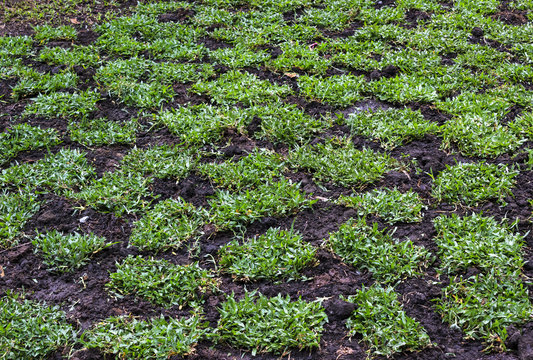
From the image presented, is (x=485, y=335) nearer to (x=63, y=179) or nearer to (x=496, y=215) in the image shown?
(x=496, y=215)

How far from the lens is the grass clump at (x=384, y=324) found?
2.79m

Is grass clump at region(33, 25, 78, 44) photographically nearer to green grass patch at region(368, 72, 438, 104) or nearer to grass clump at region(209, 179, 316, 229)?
grass clump at region(209, 179, 316, 229)

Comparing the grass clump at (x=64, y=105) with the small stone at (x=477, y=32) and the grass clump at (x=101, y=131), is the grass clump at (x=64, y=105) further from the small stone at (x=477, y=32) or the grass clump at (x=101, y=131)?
the small stone at (x=477, y=32)

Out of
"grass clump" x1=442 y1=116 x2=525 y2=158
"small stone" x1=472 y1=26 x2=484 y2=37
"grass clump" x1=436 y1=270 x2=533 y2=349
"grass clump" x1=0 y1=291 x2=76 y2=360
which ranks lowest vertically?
"grass clump" x1=0 y1=291 x2=76 y2=360

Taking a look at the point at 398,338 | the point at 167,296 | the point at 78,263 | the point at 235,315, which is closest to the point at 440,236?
the point at 398,338

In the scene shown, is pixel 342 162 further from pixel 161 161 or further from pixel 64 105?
pixel 64 105

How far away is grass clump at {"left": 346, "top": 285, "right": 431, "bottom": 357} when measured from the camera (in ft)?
9.15

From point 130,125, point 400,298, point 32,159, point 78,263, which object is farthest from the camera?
point 130,125

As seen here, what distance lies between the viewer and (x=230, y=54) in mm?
5402

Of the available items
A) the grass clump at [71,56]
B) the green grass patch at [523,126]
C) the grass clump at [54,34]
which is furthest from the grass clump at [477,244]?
the grass clump at [54,34]

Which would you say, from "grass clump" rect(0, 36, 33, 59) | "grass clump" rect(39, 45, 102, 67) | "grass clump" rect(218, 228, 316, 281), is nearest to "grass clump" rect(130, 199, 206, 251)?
"grass clump" rect(218, 228, 316, 281)

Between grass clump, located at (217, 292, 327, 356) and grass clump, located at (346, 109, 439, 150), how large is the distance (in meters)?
1.74

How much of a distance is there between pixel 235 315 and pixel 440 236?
142 centimetres

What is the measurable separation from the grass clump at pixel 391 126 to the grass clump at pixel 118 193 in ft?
5.79
